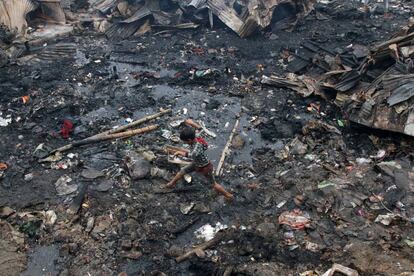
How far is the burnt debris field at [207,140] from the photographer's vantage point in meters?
5.21

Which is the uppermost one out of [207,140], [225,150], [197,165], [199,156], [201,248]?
[199,156]

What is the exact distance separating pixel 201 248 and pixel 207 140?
9.14 feet

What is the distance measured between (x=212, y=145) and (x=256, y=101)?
1.88 meters

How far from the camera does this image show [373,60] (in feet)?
26.9

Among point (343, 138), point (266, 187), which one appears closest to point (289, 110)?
point (343, 138)

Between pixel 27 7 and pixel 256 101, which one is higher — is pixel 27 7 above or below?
above

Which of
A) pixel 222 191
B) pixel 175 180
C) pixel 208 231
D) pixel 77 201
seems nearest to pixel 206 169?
pixel 222 191

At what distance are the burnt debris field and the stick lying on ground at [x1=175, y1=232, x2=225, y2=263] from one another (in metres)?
0.03

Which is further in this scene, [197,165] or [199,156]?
[197,165]

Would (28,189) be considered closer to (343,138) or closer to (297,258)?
(297,258)

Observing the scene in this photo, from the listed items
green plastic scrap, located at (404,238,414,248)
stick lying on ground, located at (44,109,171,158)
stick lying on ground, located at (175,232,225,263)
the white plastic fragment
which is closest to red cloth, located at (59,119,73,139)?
stick lying on ground, located at (44,109,171,158)

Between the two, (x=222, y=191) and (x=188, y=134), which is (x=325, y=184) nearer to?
(x=222, y=191)

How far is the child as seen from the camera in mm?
5590

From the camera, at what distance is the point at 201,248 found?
5.24 metres
